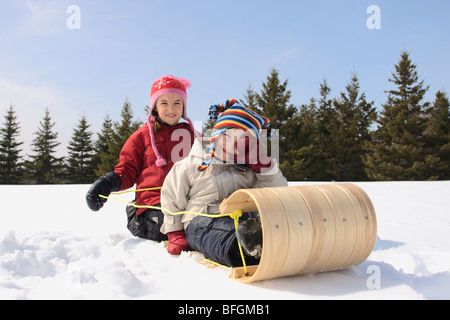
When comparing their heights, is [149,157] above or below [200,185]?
above

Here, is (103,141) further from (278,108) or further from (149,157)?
(149,157)

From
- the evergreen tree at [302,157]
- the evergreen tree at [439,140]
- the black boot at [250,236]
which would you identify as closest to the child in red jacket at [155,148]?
the black boot at [250,236]

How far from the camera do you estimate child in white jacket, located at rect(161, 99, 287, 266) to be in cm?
210

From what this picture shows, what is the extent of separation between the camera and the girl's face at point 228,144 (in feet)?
6.86

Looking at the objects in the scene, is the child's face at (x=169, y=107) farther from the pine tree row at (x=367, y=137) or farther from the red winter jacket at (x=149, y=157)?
the pine tree row at (x=367, y=137)

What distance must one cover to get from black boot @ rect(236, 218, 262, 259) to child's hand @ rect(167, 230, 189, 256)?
0.57 metres

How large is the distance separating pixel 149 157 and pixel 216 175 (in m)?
0.92

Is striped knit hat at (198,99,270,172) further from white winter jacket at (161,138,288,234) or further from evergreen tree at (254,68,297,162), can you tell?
evergreen tree at (254,68,297,162)

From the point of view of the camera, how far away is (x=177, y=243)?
83.7 inches

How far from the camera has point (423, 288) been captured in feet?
4.95

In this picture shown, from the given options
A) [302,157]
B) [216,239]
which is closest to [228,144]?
[216,239]

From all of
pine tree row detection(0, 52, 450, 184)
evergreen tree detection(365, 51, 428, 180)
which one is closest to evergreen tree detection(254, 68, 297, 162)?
pine tree row detection(0, 52, 450, 184)

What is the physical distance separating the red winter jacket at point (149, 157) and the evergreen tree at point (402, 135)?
1698 cm
